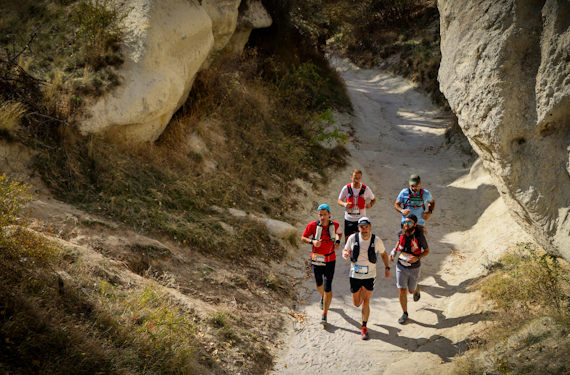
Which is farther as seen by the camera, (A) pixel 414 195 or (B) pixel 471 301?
(A) pixel 414 195

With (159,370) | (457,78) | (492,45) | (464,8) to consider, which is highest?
(464,8)

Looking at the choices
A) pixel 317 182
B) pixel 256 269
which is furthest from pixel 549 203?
pixel 317 182

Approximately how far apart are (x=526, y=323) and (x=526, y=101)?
2840mm

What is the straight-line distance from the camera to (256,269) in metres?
8.53

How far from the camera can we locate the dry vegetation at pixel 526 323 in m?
4.92

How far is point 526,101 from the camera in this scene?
5.61 m

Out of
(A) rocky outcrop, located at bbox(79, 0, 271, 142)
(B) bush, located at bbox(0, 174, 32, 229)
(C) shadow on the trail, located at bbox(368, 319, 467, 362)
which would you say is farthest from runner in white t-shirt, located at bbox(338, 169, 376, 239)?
(B) bush, located at bbox(0, 174, 32, 229)

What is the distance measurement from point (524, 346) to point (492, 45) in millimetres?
3806

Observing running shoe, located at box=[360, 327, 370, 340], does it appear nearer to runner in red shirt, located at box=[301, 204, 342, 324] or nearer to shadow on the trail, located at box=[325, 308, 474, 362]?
shadow on the trail, located at box=[325, 308, 474, 362]

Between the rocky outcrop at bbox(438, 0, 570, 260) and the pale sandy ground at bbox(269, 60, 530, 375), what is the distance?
2006 mm

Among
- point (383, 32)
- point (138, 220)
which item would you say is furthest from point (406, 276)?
point (383, 32)

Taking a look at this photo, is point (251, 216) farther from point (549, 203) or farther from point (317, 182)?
point (549, 203)

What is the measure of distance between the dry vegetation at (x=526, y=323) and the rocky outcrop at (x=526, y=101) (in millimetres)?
630

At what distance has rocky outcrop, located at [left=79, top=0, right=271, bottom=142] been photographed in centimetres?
914
